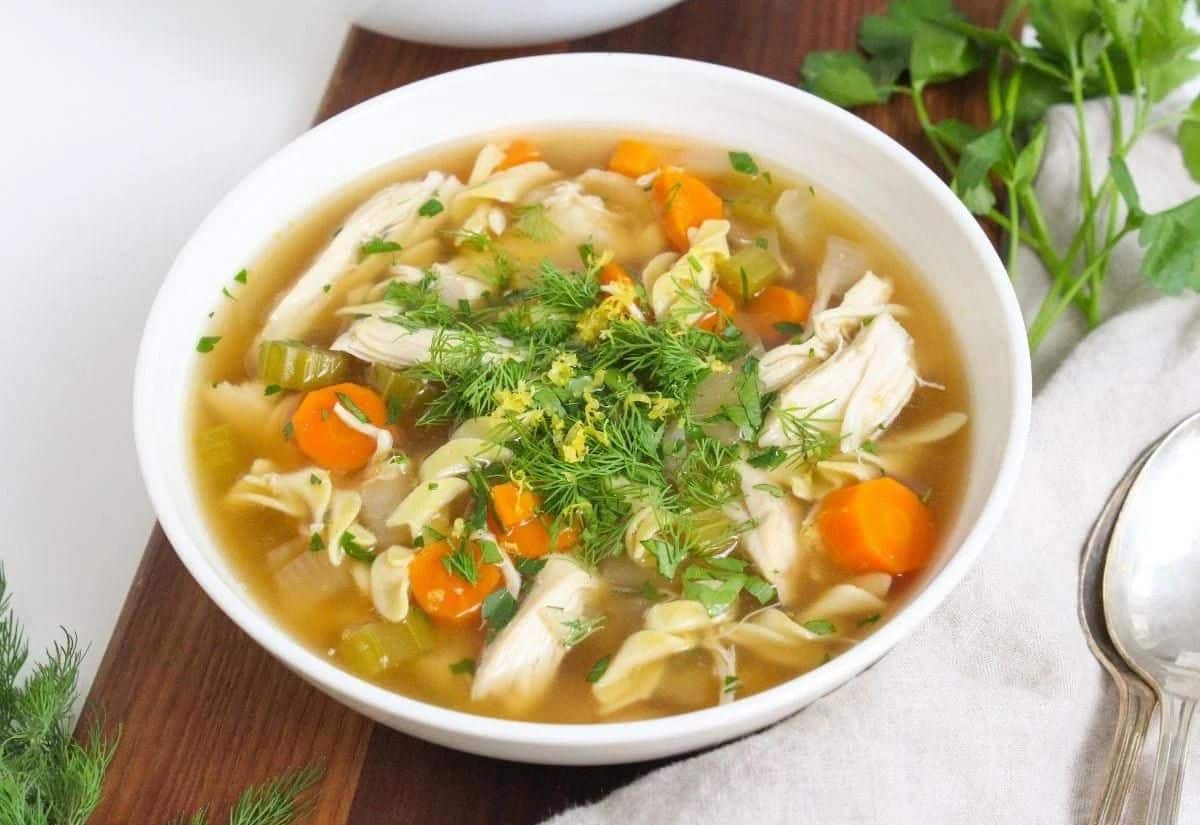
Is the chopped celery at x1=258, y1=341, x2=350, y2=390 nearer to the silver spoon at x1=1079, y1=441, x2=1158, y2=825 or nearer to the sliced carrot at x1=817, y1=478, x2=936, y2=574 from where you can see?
the sliced carrot at x1=817, y1=478, x2=936, y2=574

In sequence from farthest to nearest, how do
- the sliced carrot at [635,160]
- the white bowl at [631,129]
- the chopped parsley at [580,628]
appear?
the sliced carrot at [635,160]
the chopped parsley at [580,628]
the white bowl at [631,129]

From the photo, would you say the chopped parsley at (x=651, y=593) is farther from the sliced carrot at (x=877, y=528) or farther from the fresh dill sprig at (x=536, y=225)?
the fresh dill sprig at (x=536, y=225)

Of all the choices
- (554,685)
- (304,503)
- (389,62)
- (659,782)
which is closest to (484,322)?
(304,503)

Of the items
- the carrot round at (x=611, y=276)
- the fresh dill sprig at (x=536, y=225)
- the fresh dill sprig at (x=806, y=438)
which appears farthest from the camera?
the fresh dill sprig at (x=536, y=225)

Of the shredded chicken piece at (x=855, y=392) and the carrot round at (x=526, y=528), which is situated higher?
the shredded chicken piece at (x=855, y=392)

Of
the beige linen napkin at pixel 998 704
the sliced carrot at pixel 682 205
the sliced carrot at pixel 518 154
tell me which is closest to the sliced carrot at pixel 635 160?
the sliced carrot at pixel 682 205

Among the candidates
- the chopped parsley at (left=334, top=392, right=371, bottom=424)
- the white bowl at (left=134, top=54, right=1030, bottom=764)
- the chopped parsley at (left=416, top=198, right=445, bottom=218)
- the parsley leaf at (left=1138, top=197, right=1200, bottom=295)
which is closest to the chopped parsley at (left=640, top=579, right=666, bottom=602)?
the white bowl at (left=134, top=54, right=1030, bottom=764)

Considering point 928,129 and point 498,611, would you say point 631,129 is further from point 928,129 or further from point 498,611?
point 498,611
